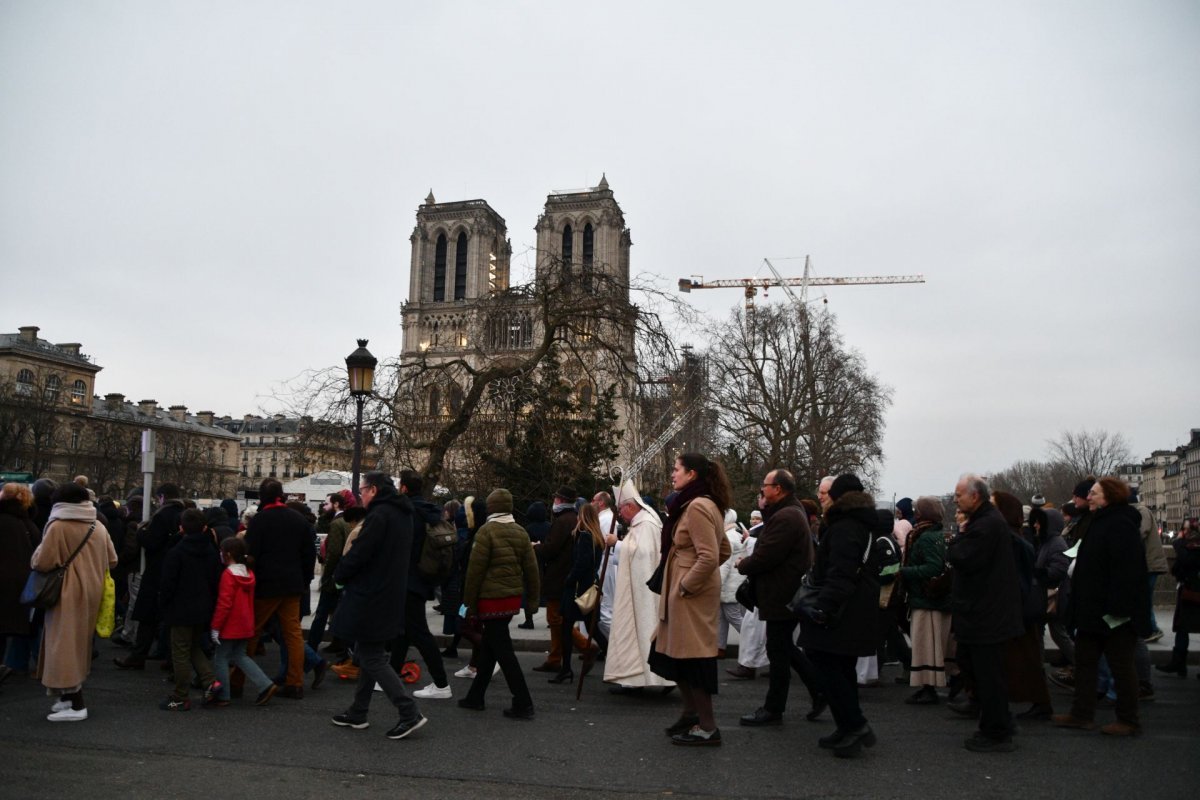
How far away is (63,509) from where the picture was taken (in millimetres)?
7082

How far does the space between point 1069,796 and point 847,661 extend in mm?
1544

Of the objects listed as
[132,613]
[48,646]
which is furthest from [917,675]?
[132,613]

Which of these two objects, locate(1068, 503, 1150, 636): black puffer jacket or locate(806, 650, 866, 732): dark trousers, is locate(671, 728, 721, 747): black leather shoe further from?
locate(1068, 503, 1150, 636): black puffer jacket

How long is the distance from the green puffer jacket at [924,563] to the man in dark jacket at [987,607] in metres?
1.18

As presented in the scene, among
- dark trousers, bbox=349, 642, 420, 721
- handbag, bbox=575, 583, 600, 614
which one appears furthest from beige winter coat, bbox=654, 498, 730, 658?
dark trousers, bbox=349, 642, 420, 721

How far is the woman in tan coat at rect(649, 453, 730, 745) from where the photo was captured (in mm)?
6129

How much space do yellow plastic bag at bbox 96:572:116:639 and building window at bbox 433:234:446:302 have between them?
3345 inches

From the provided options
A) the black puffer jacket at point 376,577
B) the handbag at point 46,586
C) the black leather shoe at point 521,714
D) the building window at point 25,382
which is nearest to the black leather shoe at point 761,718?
the black leather shoe at point 521,714

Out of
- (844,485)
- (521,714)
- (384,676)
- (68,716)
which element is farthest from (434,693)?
(844,485)

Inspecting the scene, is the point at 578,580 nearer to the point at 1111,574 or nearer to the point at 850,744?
the point at 850,744

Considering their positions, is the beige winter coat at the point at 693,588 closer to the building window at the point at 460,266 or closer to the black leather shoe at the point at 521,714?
the black leather shoe at the point at 521,714

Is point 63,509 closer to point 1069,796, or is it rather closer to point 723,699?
point 723,699

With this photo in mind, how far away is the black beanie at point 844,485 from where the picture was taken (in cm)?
642

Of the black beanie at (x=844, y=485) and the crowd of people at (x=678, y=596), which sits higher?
the black beanie at (x=844, y=485)
